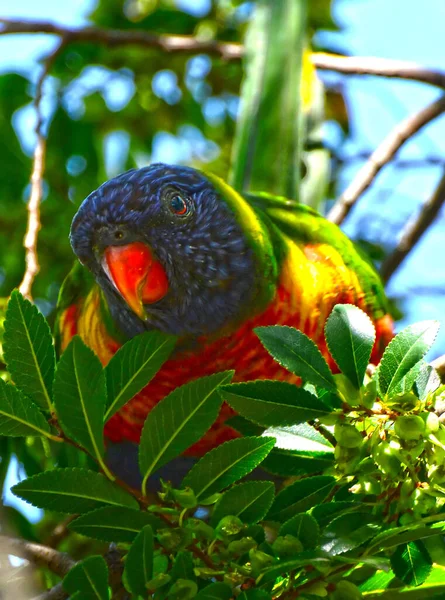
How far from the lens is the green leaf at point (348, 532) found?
81 cm

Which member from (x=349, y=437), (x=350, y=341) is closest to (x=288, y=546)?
(x=349, y=437)

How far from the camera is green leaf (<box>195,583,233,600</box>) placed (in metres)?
0.77

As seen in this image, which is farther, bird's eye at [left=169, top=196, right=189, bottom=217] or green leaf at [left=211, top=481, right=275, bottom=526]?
bird's eye at [left=169, top=196, right=189, bottom=217]

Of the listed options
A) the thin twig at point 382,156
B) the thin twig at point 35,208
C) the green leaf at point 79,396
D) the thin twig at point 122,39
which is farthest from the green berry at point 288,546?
the thin twig at point 122,39

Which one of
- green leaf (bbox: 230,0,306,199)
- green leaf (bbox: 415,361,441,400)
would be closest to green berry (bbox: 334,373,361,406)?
green leaf (bbox: 415,361,441,400)

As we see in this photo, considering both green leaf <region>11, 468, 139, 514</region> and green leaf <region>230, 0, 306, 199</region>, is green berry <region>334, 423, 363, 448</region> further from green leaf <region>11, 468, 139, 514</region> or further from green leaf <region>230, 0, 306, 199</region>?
green leaf <region>230, 0, 306, 199</region>

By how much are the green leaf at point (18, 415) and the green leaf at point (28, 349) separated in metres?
0.03

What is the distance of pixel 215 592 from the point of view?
78 centimetres

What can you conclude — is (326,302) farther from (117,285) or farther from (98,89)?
(98,89)

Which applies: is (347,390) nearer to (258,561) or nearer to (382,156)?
(258,561)

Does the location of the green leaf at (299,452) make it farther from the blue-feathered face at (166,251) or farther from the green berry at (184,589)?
the blue-feathered face at (166,251)

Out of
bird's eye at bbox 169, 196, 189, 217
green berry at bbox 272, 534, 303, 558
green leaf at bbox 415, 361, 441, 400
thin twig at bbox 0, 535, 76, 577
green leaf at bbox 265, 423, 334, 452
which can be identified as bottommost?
thin twig at bbox 0, 535, 76, 577

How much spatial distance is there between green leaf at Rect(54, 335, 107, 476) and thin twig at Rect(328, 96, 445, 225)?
4.34ft

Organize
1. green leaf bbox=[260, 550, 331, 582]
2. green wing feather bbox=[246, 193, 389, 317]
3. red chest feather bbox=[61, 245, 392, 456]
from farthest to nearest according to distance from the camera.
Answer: green wing feather bbox=[246, 193, 389, 317] → red chest feather bbox=[61, 245, 392, 456] → green leaf bbox=[260, 550, 331, 582]
